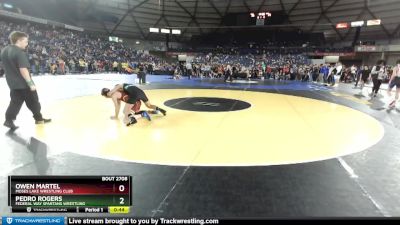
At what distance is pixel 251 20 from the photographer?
1545 inches

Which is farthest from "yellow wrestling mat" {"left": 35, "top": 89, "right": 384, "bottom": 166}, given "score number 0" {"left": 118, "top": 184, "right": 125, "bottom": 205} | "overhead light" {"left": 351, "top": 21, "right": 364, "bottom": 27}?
"overhead light" {"left": 351, "top": 21, "right": 364, "bottom": 27}

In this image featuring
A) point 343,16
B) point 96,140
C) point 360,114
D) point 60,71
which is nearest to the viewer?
point 96,140

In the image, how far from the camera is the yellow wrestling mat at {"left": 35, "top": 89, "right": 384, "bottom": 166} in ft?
11.3

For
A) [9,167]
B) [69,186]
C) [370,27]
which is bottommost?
[9,167]

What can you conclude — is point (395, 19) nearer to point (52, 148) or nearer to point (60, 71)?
point (60, 71)

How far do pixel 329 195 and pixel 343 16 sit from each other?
37.8m

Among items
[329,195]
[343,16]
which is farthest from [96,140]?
[343,16]

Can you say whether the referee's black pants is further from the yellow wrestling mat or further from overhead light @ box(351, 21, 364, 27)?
overhead light @ box(351, 21, 364, 27)
